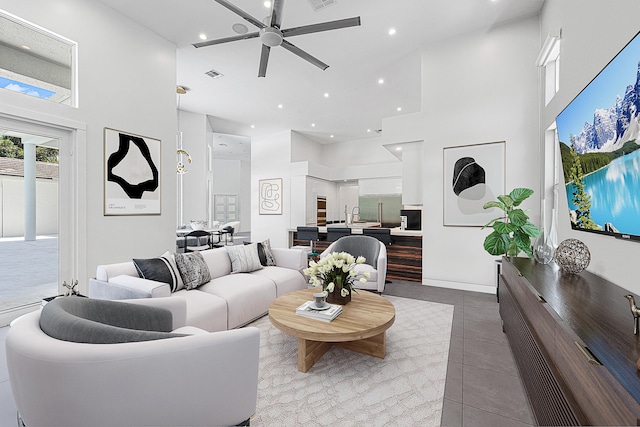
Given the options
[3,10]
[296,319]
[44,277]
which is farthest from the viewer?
[44,277]

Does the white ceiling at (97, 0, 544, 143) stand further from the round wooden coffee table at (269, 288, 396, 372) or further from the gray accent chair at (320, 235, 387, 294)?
the round wooden coffee table at (269, 288, 396, 372)

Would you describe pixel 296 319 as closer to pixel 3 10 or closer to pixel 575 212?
pixel 575 212

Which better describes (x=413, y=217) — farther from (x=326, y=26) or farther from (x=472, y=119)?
(x=326, y=26)

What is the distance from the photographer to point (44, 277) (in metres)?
3.26

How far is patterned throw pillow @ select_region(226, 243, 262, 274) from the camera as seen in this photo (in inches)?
141

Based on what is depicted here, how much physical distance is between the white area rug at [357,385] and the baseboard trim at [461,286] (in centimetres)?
178

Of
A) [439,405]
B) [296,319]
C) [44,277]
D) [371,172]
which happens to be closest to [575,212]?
[439,405]

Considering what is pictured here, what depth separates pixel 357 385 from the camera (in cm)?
200

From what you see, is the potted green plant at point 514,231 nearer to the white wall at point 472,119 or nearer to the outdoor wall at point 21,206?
the white wall at point 472,119

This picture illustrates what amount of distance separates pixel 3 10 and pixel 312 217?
6856 millimetres

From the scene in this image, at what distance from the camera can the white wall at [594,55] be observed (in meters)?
1.69

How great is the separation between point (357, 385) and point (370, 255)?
2358 mm

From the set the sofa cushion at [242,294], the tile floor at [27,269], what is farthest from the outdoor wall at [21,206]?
the sofa cushion at [242,294]

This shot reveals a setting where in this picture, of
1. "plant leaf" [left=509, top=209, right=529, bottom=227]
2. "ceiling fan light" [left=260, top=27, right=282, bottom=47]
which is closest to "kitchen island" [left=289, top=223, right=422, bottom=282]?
"plant leaf" [left=509, top=209, right=529, bottom=227]
